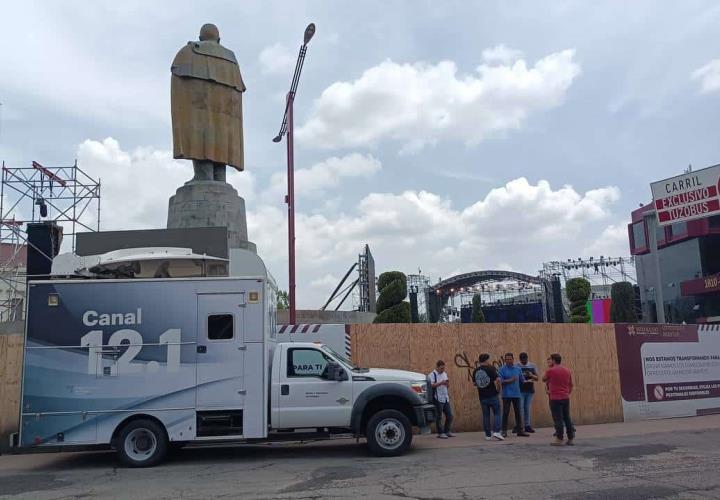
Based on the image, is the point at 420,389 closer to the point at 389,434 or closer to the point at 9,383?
the point at 389,434

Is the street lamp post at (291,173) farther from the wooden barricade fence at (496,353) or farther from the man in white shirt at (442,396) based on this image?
the man in white shirt at (442,396)

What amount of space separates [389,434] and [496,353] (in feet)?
15.7

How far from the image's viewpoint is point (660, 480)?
797 cm

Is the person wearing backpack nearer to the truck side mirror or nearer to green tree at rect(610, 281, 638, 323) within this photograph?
the truck side mirror

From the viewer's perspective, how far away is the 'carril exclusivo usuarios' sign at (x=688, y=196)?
57.0 feet

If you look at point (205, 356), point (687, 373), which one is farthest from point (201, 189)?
point (687, 373)

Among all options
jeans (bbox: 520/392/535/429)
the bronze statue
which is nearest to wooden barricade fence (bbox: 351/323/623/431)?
jeans (bbox: 520/392/535/429)

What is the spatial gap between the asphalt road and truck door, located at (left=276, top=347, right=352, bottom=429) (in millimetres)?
604

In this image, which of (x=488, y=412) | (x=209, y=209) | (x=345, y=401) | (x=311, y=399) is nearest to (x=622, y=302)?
(x=209, y=209)

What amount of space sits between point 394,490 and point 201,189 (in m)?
15.8

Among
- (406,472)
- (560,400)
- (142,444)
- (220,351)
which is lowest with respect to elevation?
(406,472)

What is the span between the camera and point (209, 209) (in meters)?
21.4

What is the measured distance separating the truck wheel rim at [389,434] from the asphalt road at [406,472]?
0.34 metres

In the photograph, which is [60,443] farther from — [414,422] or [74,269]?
[414,422]
